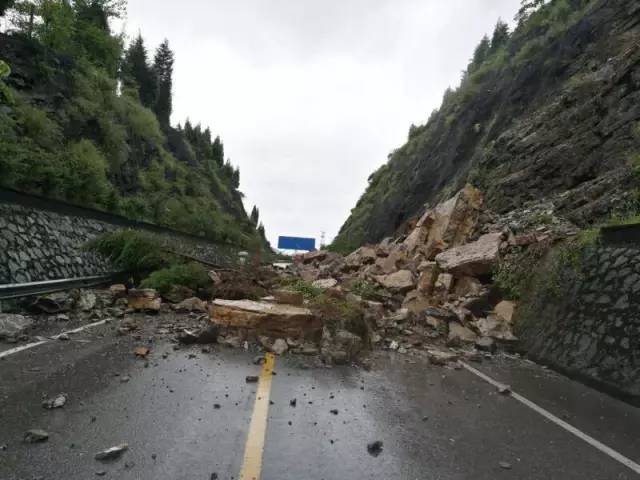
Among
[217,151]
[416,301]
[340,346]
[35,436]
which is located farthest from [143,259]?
[217,151]

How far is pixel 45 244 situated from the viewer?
1019cm

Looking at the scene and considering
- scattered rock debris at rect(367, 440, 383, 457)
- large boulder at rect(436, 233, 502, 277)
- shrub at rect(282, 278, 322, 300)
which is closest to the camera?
scattered rock debris at rect(367, 440, 383, 457)

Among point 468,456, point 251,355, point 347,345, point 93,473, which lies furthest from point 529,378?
point 93,473

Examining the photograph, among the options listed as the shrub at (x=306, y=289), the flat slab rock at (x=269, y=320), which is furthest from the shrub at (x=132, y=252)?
the flat slab rock at (x=269, y=320)

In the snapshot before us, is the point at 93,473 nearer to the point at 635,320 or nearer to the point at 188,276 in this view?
the point at 635,320

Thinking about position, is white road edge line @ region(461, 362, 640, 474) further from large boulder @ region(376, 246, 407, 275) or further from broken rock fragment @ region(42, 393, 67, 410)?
large boulder @ region(376, 246, 407, 275)

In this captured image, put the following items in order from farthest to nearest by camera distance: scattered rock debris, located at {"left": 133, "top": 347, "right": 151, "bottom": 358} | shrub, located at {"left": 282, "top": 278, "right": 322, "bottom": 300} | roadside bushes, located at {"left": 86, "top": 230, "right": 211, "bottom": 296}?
roadside bushes, located at {"left": 86, "top": 230, "right": 211, "bottom": 296} → shrub, located at {"left": 282, "top": 278, "right": 322, "bottom": 300} → scattered rock debris, located at {"left": 133, "top": 347, "right": 151, "bottom": 358}

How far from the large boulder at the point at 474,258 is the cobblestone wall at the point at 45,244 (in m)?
10.3

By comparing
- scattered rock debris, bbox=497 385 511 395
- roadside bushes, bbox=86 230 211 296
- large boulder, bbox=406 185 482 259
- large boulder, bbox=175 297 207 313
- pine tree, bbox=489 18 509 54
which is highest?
pine tree, bbox=489 18 509 54

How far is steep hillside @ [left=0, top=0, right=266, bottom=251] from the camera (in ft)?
46.1

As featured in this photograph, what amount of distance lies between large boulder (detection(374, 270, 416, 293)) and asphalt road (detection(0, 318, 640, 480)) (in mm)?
6166

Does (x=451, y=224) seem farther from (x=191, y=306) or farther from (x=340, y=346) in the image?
(x=191, y=306)

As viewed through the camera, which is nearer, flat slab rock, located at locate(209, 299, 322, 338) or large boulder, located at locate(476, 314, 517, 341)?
flat slab rock, located at locate(209, 299, 322, 338)

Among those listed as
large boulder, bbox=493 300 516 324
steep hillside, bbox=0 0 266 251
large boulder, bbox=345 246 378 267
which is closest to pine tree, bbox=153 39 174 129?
steep hillside, bbox=0 0 266 251
